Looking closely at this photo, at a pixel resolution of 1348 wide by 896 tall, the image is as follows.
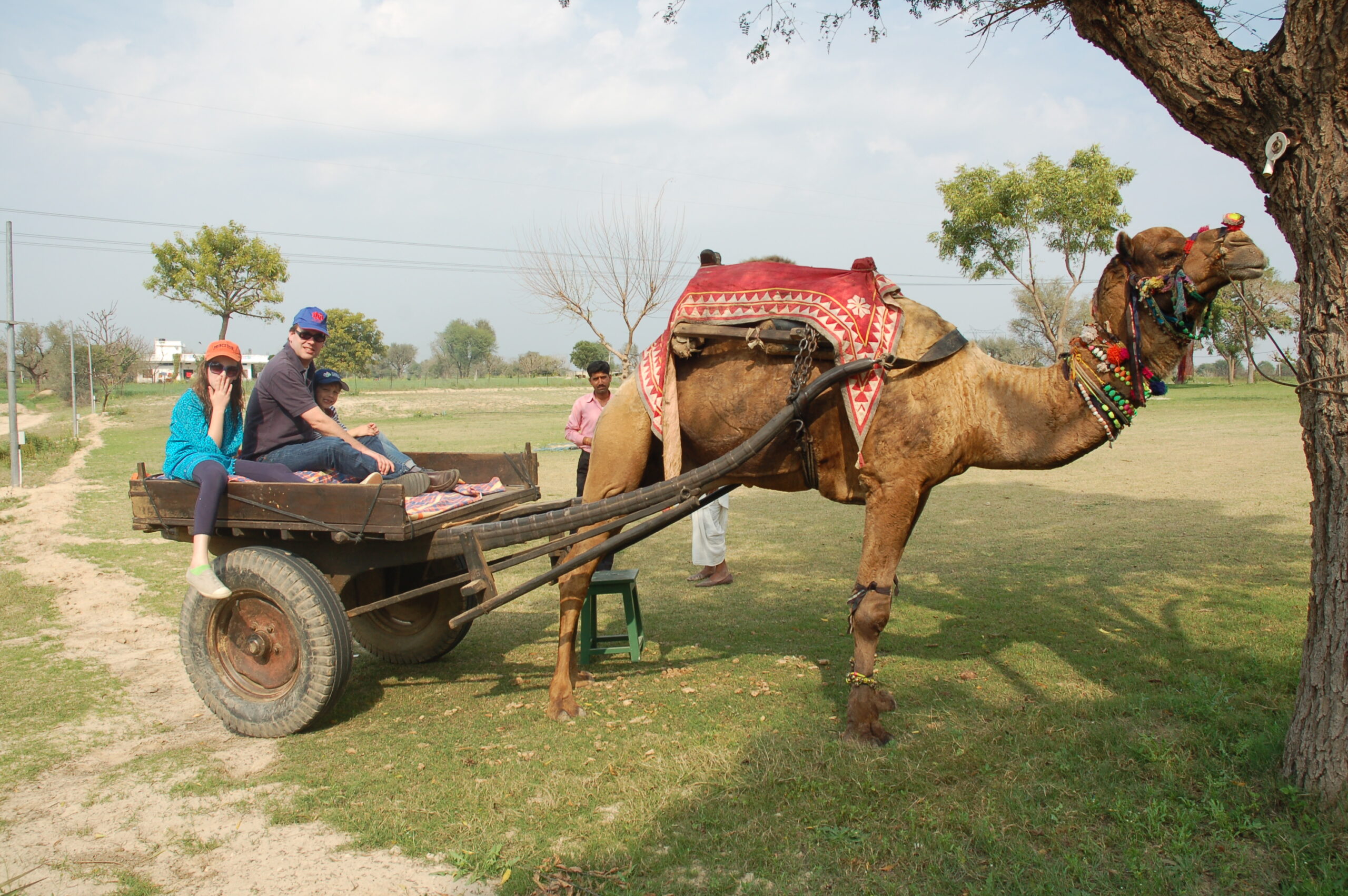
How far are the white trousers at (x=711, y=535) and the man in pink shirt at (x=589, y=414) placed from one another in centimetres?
90

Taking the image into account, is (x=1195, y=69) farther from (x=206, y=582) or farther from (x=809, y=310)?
(x=206, y=582)

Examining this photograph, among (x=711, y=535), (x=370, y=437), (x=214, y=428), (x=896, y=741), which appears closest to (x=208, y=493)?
(x=214, y=428)

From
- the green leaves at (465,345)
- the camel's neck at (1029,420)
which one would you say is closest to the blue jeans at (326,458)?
the camel's neck at (1029,420)

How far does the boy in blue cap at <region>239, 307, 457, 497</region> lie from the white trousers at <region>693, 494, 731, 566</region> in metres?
3.17

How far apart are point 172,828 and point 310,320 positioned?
9.68 ft

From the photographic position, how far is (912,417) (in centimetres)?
436

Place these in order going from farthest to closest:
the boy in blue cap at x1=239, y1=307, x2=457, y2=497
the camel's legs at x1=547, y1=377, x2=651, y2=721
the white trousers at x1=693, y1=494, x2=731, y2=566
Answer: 1. the white trousers at x1=693, y1=494, x2=731, y2=566
2. the boy in blue cap at x1=239, y1=307, x2=457, y2=497
3. the camel's legs at x1=547, y1=377, x2=651, y2=721

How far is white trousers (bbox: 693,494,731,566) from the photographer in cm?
789

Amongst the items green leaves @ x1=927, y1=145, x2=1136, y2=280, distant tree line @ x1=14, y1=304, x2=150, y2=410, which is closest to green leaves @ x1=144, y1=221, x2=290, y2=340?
distant tree line @ x1=14, y1=304, x2=150, y2=410

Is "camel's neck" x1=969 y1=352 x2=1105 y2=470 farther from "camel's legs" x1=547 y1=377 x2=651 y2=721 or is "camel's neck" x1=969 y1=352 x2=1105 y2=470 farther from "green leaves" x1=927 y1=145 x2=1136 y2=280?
"green leaves" x1=927 y1=145 x2=1136 y2=280

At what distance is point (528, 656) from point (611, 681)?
0.84 metres

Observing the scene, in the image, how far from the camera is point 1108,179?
23.5 m

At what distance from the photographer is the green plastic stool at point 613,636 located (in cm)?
575

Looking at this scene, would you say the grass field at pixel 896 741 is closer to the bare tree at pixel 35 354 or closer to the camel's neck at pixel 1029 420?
the camel's neck at pixel 1029 420
